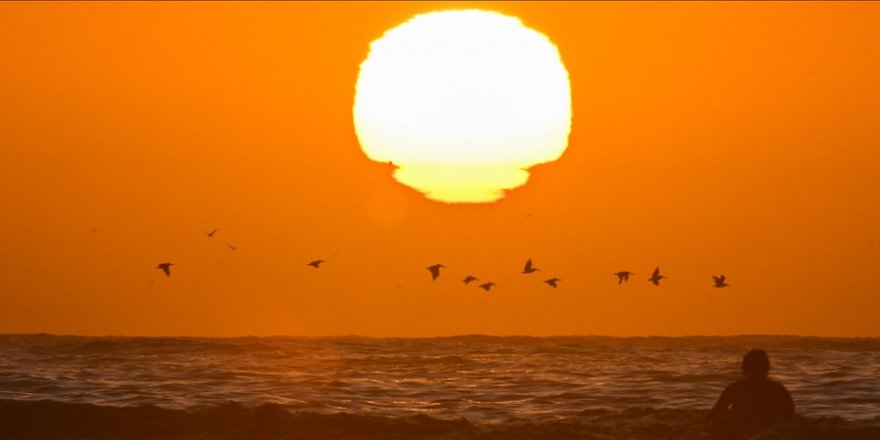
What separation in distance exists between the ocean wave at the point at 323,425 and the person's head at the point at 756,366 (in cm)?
369

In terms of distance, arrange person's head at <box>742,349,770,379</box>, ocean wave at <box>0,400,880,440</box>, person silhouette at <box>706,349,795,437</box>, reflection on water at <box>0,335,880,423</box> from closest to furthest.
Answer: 1. person's head at <box>742,349,770,379</box>
2. person silhouette at <box>706,349,795,437</box>
3. ocean wave at <box>0,400,880,440</box>
4. reflection on water at <box>0,335,880,423</box>

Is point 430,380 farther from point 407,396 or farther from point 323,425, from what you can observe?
point 323,425

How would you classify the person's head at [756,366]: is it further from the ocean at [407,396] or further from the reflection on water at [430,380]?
the reflection on water at [430,380]

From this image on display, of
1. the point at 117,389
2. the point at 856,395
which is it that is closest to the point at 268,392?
the point at 117,389

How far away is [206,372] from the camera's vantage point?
40.0 meters

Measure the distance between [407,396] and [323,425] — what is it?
5488mm

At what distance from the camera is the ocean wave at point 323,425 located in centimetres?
2567

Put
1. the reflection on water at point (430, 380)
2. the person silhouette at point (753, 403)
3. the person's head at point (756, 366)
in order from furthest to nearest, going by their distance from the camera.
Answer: the reflection on water at point (430, 380), the person silhouette at point (753, 403), the person's head at point (756, 366)

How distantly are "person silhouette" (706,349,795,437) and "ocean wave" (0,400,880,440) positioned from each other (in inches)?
129

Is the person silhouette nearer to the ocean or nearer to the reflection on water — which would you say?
the ocean

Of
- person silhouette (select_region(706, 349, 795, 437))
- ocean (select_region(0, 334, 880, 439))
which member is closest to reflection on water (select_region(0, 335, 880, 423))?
ocean (select_region(0, 334, 880, 439))

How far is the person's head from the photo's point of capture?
68.0 feet

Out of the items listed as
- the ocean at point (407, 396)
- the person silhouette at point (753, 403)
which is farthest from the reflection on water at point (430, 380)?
the person silhouette at point (753, 403)

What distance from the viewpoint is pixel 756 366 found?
68.0 feet
